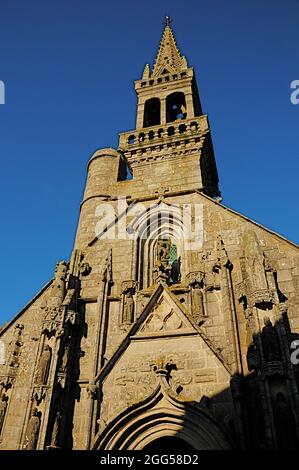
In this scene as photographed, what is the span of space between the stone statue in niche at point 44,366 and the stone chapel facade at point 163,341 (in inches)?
0.9

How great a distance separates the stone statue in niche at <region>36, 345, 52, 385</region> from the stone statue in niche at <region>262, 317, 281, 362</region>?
4.77 metres

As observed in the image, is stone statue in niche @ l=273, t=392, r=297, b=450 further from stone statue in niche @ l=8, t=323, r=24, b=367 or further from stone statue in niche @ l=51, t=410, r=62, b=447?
stone statue in niche @ l=8, t=323, r=24, b=367

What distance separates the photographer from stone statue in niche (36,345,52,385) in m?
8.71

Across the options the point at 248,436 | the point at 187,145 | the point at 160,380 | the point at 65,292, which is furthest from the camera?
the point at 187,145

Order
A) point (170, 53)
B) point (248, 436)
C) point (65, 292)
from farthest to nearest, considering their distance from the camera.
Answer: point (170, 53), point (65, 292), point (248, 436)

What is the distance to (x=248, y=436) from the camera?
7547mm

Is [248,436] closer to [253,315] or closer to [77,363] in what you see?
[253,315]

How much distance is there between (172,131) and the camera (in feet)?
51.5

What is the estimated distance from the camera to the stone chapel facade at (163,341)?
7895 millimetres

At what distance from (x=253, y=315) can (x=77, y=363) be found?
Answer: 442cm

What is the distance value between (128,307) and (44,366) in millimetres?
2592

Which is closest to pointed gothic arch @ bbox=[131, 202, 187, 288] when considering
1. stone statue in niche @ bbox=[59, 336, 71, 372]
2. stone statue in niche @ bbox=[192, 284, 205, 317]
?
stone statue in niche @ bbox=[192, 284, 205, 317]

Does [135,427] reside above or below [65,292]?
below

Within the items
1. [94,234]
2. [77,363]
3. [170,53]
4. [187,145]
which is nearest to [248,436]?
[77,363]
